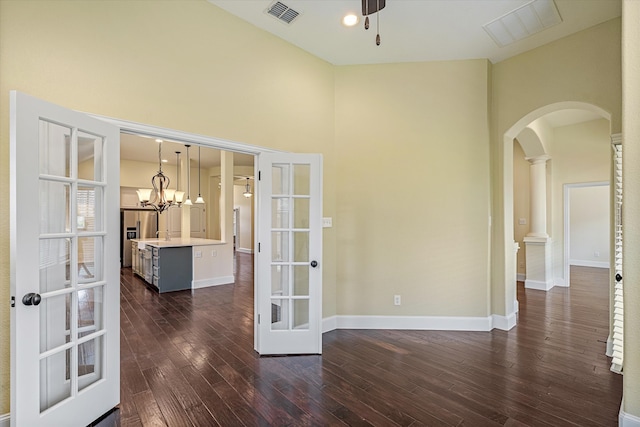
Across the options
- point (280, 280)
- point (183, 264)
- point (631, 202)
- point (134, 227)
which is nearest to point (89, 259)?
point (280, 280)

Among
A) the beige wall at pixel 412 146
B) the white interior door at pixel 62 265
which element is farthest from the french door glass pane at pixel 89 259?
the beige wall at pixel 412 146

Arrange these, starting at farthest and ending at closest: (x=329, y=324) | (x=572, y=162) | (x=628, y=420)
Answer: (x=572, y=162), (x=329, y=324), (x=628, y=420)

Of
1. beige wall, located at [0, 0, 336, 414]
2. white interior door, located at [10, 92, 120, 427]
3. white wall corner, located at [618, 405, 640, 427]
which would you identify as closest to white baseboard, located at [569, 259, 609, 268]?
beige wall, located at [0, 0, 336, 414]

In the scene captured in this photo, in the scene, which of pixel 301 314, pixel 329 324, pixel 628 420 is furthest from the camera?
pixel 329 324

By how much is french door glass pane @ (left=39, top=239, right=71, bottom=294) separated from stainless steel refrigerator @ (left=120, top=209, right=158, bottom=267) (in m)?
7.53

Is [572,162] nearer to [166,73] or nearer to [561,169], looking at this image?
[561,169]

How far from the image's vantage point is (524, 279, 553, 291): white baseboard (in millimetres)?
5969

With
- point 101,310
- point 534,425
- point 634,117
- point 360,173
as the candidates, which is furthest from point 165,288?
point 634,117

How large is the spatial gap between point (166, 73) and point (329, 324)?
3.23 metres

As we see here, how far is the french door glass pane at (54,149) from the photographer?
182cm

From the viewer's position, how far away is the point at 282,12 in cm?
294

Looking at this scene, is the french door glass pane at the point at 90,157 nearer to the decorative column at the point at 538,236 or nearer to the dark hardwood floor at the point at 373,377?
the dark hardwood floor at the point at 373,377

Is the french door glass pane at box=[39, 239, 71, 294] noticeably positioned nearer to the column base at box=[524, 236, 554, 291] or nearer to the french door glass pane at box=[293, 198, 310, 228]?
the french door glass pane at box=[293, 198, 310, 228]

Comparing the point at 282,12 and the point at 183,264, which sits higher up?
the point at 282,12
